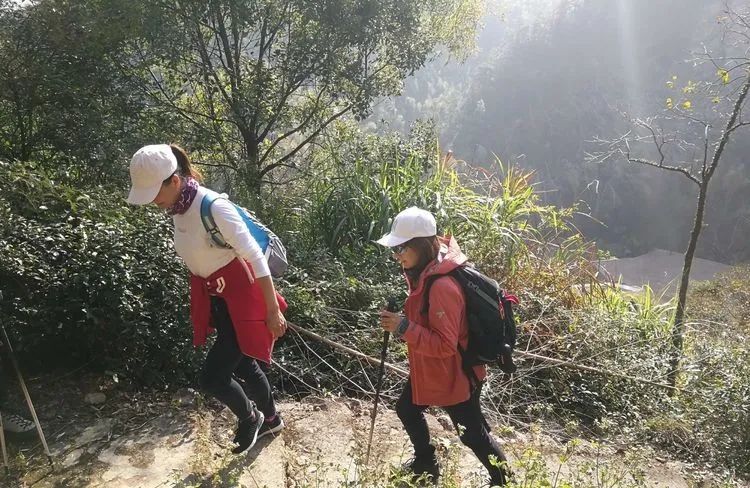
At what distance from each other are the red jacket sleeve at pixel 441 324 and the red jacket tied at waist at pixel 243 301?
61 centimetres

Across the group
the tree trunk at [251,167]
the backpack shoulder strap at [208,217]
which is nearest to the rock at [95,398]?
the backpack shoulder strap at [208,217]

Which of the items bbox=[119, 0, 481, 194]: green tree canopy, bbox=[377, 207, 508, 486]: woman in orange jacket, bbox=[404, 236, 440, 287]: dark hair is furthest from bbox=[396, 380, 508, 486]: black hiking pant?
bbox=[119, 0, 481, 194]: green tree canopy

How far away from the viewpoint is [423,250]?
220 cm

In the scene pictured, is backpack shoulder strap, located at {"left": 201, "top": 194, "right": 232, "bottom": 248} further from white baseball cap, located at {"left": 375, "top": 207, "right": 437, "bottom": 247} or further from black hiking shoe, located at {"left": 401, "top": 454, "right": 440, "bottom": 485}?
black hiking shoe, located at {"left": 401, "top": 454, "right": 440, "bottom": 485}

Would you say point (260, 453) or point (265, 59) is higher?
point (265, 59)

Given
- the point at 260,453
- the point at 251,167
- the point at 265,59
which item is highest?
the point at 265,59

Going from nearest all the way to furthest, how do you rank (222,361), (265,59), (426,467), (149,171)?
(149,171), (222,361), (426,467), (265,59)

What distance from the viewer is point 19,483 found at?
7.73 feet

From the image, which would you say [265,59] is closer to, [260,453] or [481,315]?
[260,453]

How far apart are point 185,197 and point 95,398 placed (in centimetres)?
159

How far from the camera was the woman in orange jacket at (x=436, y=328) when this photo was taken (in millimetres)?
2102

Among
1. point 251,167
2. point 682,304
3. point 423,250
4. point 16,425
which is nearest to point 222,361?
point 423,250

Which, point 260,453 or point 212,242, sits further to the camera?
point 260,453

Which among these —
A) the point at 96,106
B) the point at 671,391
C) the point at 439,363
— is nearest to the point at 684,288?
the point at 671,391
